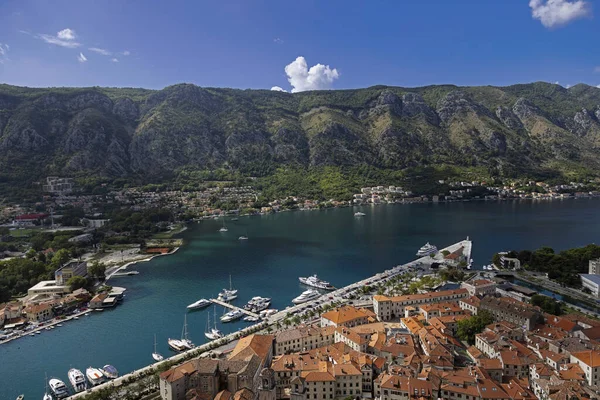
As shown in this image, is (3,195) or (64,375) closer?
(64,375)

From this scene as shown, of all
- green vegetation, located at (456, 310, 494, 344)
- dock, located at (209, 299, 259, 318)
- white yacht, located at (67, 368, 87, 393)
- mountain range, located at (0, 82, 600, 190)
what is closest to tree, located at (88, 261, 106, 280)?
dock, located at (209, 299, 259, 318)

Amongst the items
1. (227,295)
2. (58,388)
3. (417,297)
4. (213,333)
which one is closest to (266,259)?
(227,295)

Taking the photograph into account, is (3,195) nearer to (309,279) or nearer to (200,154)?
(200,154)

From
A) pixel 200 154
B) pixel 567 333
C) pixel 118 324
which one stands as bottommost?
pixel 118 324

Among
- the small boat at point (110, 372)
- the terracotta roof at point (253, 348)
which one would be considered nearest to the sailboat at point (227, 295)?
the small boat at point (110, 372)

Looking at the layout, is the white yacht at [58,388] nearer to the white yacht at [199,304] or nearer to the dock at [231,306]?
the white yacht at [199,304]

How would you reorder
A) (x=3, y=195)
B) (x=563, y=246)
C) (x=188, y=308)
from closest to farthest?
(x=188, y=308) < (x=563, y=246) < (x=3, y=195)

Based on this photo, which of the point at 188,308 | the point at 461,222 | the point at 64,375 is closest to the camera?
the point at 64,375

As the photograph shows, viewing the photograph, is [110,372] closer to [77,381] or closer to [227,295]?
[77,381]

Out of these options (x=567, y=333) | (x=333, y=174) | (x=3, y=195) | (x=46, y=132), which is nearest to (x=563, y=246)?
(x=567, y=333)
